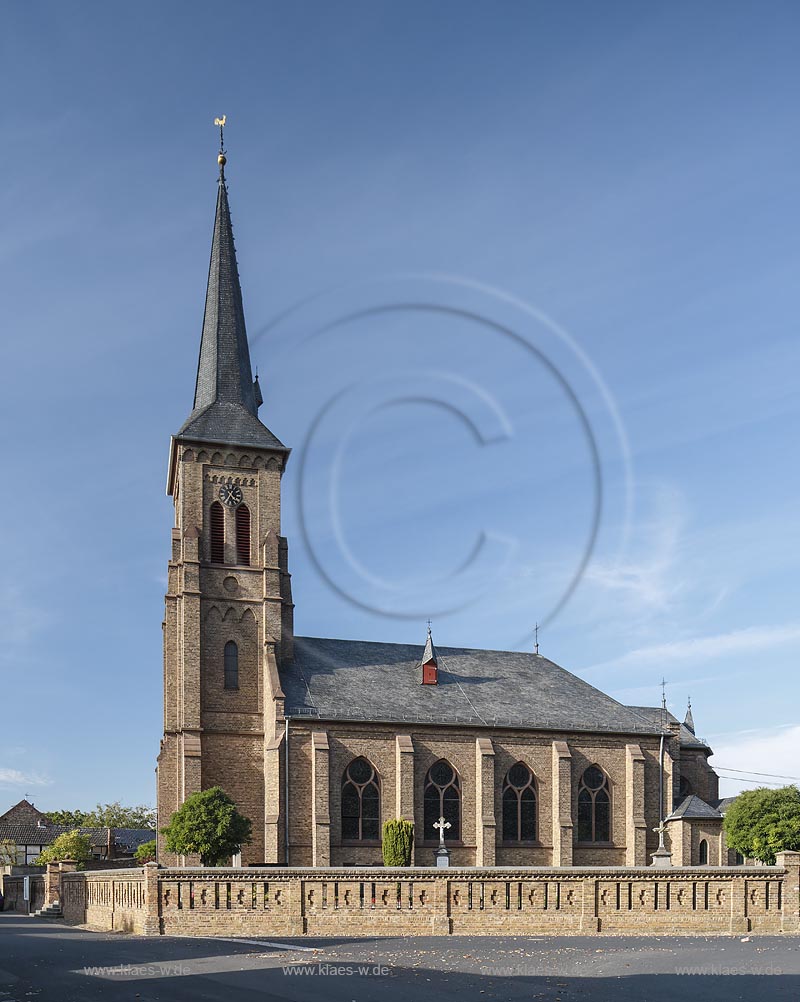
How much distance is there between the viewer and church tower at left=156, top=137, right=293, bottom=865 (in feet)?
170

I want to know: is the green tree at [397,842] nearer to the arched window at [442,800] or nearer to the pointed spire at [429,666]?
the arched window at [442,800]

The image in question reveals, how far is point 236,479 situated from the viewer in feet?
187

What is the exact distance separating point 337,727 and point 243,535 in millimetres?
11290

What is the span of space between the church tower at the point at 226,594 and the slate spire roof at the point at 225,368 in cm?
6

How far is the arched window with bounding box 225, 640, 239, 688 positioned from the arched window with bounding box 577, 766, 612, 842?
59.1 feet

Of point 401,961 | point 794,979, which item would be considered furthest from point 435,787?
point 794,979

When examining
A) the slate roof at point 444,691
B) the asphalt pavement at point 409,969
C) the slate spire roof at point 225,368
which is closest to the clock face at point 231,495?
the slate spire roof at point 225,368

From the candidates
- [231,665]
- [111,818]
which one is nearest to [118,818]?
[111,818]

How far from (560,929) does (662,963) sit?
9.16 metres

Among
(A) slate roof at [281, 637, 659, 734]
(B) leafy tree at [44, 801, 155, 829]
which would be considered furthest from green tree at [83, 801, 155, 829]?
(A) slate roof at [281, 637, 659, 734]

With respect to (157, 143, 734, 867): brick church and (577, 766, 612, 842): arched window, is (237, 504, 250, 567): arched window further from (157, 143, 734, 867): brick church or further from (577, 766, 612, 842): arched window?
(577, 766, 612, 842): arched window

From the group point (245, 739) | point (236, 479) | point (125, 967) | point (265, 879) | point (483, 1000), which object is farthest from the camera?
point (236, 479)

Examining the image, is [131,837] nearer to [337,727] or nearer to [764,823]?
[337,727]

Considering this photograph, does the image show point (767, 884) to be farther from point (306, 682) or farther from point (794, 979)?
point (306, 682)
